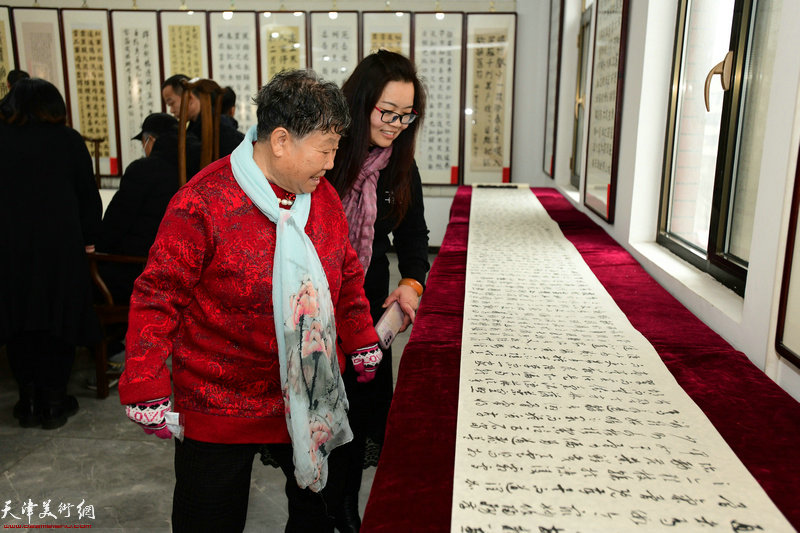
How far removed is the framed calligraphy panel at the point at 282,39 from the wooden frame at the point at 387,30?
542 millimetres

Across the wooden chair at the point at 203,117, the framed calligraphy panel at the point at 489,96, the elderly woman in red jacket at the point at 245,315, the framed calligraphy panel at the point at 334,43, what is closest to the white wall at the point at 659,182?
the elderly woman in red jacket at the point at 245,315

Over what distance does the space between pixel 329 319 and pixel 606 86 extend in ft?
6.36

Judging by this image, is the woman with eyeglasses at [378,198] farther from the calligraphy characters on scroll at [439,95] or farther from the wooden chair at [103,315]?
the calligraphy characters on scroll at [439,95]

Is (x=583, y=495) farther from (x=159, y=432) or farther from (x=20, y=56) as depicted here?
(x=20, y=56)

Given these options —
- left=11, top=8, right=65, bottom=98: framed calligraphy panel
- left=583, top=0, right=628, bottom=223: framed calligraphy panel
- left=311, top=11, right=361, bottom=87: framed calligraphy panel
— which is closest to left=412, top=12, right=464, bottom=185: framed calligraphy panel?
left=311, top=11, right=361, bottom=87: framed calligraphy panel

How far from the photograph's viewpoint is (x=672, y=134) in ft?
6.92

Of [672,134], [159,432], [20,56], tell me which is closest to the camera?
[159,432]

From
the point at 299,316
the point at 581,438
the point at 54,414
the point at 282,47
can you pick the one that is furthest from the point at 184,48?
the point at 581,438

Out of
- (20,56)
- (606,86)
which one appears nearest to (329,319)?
(606,86)

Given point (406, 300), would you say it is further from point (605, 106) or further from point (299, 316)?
point (605, 106)

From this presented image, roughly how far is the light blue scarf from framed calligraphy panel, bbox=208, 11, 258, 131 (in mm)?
4802

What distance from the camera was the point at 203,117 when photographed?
2.72 m

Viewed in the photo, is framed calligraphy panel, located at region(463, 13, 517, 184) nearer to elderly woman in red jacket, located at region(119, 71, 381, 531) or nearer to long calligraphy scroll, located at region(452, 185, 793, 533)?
long calligraphy scroll, located at region(452, 185, 793, 533)

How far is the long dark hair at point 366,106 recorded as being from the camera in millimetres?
1502
